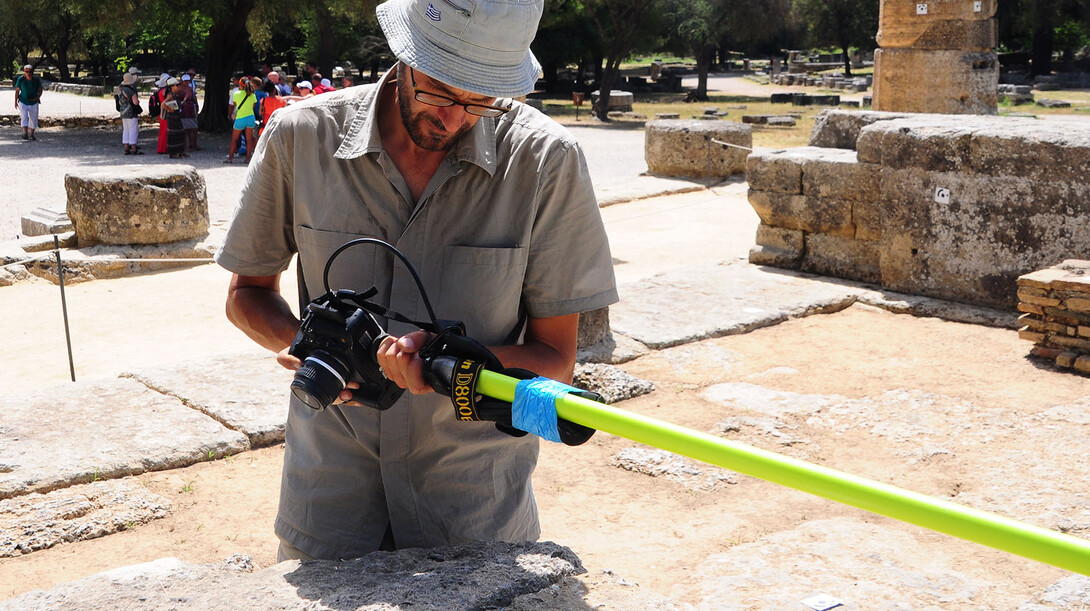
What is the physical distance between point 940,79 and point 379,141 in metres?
13.5

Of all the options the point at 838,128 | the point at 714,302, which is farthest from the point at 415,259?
the point at 838,128

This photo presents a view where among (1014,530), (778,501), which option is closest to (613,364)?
(778,501)

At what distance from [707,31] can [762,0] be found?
220 cm

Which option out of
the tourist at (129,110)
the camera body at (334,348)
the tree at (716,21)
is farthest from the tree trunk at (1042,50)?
the camera body at (334,348)

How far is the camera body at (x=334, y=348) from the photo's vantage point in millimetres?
1784

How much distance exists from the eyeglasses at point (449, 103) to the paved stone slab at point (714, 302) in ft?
15.5

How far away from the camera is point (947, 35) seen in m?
13.7

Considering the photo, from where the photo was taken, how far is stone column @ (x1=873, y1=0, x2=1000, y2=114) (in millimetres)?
13641

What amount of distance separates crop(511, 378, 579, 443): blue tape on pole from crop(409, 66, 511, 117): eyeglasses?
1.90ft

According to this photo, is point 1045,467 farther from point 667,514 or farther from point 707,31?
point 707,31

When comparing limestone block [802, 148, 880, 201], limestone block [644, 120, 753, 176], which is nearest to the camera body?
limestone block [802, 148, 880, 201]

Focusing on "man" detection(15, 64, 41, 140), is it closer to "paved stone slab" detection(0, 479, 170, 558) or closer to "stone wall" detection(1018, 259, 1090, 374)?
"paved stone slab" detection(0, 479, 170, 558)

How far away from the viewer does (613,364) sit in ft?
20.8

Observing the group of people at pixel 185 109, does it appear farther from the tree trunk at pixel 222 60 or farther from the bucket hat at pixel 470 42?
the bucket hat at pixel 470 42
